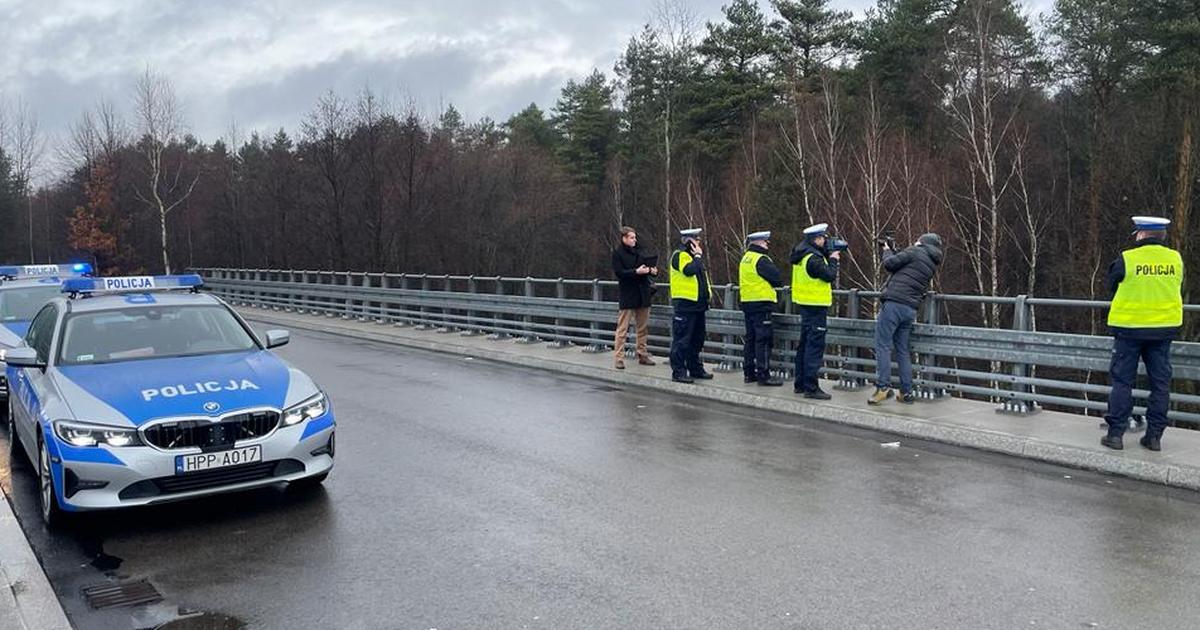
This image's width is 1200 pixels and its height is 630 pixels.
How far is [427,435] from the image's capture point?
9461 mm

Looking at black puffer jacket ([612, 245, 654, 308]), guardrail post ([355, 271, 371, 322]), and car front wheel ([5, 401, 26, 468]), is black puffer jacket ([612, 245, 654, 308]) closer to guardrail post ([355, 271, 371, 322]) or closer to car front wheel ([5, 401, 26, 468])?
car front wheel ([5, 401, 26, 468])

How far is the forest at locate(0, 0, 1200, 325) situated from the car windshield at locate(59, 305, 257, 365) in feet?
66.1

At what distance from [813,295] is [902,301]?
103 cm

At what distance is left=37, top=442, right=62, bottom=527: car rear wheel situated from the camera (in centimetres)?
637

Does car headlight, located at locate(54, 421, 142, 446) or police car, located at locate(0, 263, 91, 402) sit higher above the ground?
police car, located at locate(0, 263, 91, 402)

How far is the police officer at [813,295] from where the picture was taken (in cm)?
1088

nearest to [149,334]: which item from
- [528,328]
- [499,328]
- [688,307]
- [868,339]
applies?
[688,307]

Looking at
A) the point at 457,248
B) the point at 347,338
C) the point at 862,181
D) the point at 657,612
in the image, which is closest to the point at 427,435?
the point at 657,612

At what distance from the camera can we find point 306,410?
6.71 meters

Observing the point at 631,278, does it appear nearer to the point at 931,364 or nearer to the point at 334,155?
the point at 931,364

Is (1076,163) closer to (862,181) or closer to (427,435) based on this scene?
(862,181)

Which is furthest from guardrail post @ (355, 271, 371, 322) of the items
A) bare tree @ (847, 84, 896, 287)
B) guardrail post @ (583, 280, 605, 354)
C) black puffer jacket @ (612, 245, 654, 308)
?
bare tree @ (847, 84, 896, 287)

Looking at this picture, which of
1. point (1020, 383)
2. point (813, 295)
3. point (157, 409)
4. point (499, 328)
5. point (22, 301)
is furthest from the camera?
point (499, 328)

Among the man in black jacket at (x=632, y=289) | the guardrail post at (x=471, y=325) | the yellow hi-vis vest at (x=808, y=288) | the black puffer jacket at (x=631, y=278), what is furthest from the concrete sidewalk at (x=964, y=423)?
the guardrail post at (x=471, y=325)
